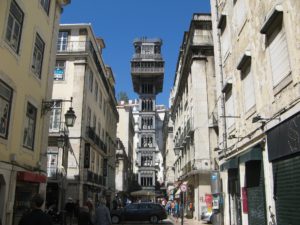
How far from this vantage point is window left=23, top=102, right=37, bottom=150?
14.8 meters

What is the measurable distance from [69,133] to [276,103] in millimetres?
19299

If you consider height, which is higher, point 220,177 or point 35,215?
point 220,177

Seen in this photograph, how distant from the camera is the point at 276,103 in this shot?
10.4m

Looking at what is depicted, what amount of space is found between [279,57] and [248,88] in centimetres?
332

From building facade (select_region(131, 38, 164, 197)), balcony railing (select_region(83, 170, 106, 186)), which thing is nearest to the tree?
building facade (select_region(131, 38, 164, 197))

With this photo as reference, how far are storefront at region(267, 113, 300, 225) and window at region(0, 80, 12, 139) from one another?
27.8 feet

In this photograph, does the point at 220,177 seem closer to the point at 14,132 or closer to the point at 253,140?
the point at 253,140

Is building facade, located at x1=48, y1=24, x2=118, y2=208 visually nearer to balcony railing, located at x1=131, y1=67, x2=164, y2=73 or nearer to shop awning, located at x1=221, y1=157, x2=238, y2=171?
shop awning, located at x1=221, y1=157, x2=238, y2=171

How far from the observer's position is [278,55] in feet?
33.5

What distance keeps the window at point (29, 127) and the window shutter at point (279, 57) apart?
30.6 ft

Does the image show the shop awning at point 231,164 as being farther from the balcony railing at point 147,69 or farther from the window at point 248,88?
the balcony railing at point 147,69

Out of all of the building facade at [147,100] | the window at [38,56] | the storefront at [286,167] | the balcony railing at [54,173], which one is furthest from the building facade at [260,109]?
the building facade at [147,100]

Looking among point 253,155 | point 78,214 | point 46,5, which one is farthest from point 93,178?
point 253,155

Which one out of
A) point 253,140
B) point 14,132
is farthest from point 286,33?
point 14,132
